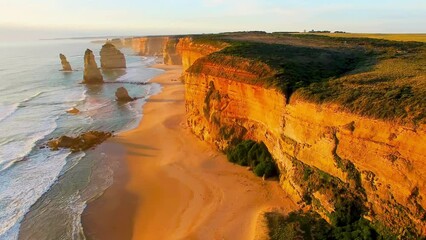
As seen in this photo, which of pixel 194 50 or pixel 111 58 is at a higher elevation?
pixel 194 50

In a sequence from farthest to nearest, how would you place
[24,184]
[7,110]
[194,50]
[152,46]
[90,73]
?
[152,46]
[90,73]
[7,110]
[194,50]
[24,184]

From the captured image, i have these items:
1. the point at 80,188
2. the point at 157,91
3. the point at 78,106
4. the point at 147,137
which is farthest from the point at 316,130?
the point at 157,91

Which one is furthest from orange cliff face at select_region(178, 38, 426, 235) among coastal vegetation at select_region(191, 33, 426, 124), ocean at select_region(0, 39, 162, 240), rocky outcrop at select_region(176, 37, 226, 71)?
ocean at select_region(0, 39, 162, 240)

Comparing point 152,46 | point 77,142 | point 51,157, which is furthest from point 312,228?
point 152,46

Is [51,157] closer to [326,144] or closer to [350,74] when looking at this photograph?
[326,144]

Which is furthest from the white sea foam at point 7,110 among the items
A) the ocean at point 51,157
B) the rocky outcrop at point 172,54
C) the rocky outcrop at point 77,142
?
the rocky outcrop at point 172,54

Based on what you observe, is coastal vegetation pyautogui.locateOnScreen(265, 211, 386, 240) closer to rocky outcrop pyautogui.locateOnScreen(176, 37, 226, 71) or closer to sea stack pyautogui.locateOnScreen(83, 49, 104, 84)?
rocky outcrop pyautogui.locateOnScreen(176, 37, 226, 71)
